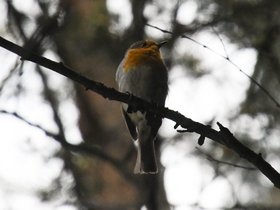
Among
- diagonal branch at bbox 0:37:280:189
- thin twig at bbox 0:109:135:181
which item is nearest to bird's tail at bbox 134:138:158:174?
thin twig at bbox 0:109:135:181

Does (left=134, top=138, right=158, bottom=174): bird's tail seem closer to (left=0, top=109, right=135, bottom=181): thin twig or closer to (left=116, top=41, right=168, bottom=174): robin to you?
(left=116, top=41, right=168, bottom=174): robin

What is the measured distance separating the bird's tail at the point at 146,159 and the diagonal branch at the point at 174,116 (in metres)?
1.57

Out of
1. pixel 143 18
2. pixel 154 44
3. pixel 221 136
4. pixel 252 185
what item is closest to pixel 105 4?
pixel 143 18

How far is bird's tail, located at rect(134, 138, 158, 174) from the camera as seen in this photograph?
4.20 meters

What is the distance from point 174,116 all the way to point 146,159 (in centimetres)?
182

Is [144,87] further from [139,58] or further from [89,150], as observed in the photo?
[89,150]

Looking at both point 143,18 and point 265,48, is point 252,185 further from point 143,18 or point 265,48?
point 143,18

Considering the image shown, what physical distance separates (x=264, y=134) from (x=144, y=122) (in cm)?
125

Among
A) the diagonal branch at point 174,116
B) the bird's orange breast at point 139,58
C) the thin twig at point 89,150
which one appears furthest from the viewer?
the bird's orange breast at point 139,58

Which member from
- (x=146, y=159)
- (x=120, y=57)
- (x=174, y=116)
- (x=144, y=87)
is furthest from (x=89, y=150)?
(x=174, y=116)

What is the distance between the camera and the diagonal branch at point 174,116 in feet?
7.05

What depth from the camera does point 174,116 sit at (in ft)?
8.52

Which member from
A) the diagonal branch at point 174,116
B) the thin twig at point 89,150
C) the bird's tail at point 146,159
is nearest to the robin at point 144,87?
the bird's tail at point 146,159

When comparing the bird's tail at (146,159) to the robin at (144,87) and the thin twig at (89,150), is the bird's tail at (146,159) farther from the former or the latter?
the thin twig at (89,150)
